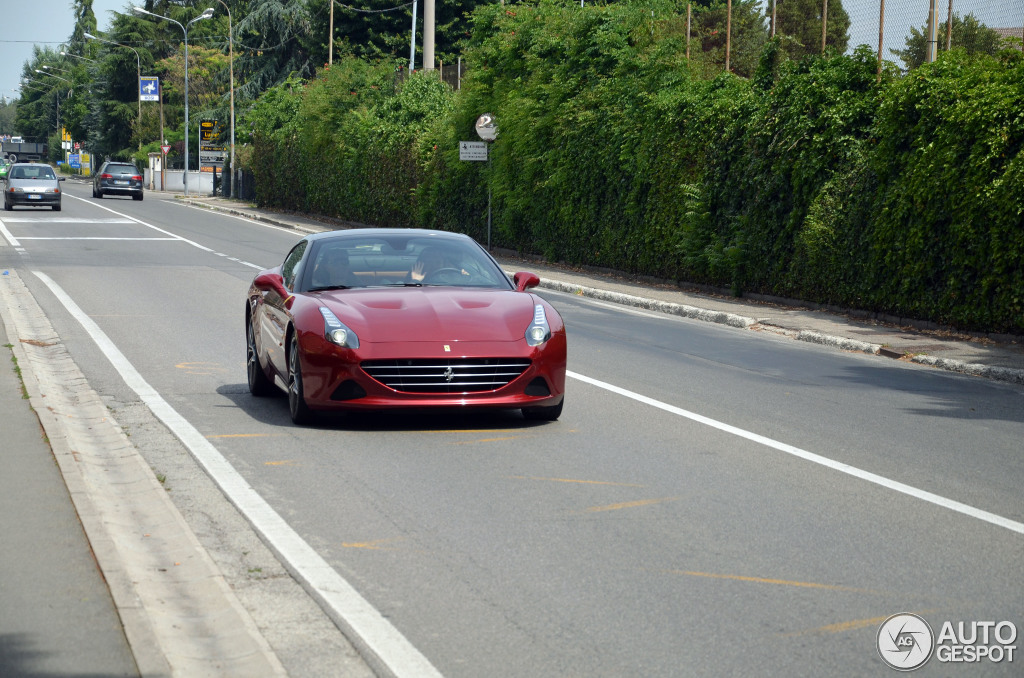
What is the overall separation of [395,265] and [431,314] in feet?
3.82

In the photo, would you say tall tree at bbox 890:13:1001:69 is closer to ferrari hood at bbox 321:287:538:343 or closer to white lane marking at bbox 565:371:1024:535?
white lane marking at bbox 565:371:1024:535

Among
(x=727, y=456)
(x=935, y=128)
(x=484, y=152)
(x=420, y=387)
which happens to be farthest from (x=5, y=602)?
(x=484, y=152)

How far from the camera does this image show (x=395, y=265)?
32.9ft

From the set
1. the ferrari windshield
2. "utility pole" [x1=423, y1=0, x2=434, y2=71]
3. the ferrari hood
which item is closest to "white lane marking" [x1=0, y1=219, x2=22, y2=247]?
"utility pole" [x1=423, y1=0, x2=434, y2=71]

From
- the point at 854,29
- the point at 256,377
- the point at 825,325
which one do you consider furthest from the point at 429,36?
the point at 256,377

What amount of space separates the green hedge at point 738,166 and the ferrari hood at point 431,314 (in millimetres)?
7558

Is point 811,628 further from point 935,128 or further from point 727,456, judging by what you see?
point 935,128

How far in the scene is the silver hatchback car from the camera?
1839 inches

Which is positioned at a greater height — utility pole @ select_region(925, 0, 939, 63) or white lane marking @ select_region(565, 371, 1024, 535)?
utility pole @ select_region(925, 0, 939, 63)

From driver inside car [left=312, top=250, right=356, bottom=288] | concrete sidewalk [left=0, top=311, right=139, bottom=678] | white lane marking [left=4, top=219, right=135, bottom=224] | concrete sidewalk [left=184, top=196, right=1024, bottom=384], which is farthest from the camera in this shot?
white lane marking [left=4, top=219, right=135, bottom=224]

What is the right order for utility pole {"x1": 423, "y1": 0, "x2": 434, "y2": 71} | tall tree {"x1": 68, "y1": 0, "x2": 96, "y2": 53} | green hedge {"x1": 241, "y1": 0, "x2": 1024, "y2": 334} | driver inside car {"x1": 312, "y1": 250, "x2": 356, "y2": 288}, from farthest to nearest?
tall tree {"x1": 68, "y1": 0, "x2": 96, "y2": 53} < utility pole {"x1": 423, "y1": 0, "x2": 434, "y2": 71} < green hedge {"x1": 241, "y1": 0, "x2": 1024, "y2": 334} < driver inside car {"x1": 312, "y1": 250, "x2": 356, "y2": 288}

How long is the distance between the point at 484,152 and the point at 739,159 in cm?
1054

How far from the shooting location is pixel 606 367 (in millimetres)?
12742

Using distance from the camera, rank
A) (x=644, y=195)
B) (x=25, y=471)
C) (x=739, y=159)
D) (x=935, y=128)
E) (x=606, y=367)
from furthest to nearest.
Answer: (x=644, y=195) → (x=739, y=159) → (x=935, y=128) → (x=606, y=367) → (x=25, y=471)
